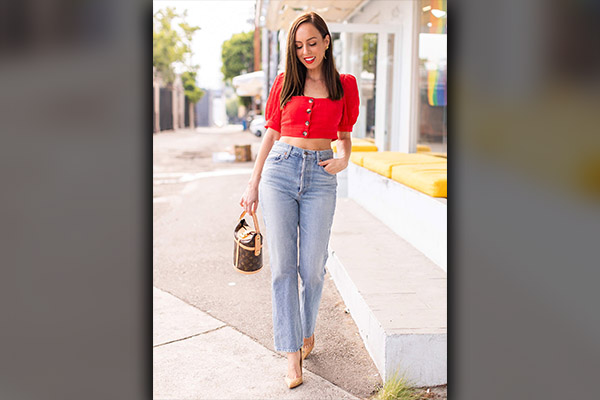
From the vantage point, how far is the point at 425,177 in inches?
178

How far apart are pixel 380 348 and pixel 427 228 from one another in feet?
5.63

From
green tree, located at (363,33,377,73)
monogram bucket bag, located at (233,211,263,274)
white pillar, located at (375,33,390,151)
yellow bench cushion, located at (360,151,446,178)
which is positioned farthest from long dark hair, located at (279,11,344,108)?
green tree, located at (363,33,377,73)

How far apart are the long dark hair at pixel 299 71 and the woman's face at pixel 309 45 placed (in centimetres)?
2

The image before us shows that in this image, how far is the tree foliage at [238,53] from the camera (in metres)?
58.7

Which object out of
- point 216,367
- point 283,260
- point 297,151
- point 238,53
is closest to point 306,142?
point 297,151

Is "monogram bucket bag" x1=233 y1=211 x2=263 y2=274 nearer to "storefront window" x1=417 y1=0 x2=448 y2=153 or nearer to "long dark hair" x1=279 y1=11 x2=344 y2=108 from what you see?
"long dark hair" x1=279 y1=11 x2=344 y2=108

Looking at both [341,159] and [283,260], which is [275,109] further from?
[283,260]

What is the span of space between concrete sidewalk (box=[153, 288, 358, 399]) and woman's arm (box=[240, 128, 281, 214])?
91 cm

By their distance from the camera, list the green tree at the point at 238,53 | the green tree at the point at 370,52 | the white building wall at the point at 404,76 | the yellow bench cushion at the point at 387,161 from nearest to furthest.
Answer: the yellow bench cushion at the point at 387,161
the white building wall at the point at 404,76
the green tree at the point at 370,52
the green tree at the point at 238,53

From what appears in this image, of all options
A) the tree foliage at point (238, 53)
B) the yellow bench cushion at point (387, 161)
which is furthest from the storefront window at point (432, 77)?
the tree foliage at point (238, 53)

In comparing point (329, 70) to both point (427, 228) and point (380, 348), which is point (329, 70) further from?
point (427, 228)

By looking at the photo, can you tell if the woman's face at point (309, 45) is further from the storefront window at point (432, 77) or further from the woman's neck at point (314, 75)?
the storefront window at point (432, 77)
